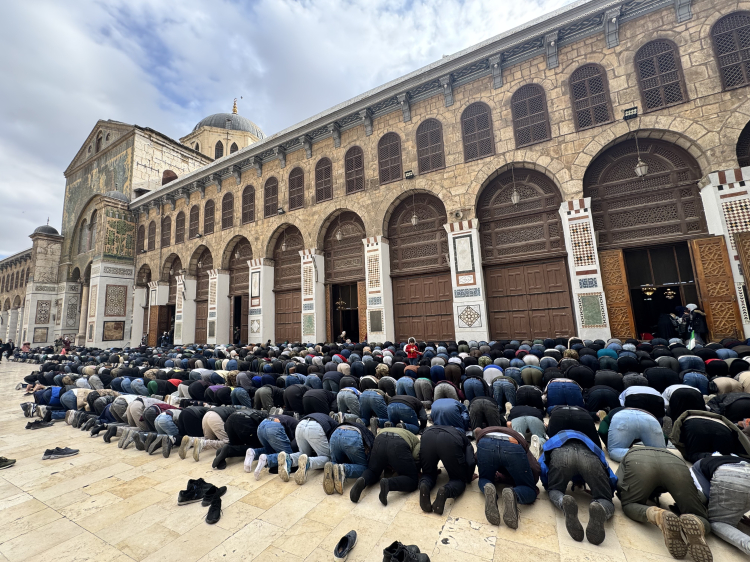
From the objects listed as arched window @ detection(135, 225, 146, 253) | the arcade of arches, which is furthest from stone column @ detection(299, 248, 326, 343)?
arched window @ detection(135, 225, 146, 253)

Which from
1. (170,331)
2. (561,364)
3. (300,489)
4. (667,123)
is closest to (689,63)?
(667,123)

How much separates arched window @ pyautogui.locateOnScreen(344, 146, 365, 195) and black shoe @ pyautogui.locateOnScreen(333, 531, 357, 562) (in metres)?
12.1

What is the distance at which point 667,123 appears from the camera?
8.74 m

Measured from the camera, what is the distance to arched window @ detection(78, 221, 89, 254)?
23.8 meters

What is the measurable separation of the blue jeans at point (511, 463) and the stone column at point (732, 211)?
837 centimetres

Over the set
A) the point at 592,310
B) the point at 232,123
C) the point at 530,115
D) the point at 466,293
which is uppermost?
the point at 232,123

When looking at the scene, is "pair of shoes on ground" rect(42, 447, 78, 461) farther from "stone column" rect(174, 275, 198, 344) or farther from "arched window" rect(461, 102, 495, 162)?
"stone column" rect(174, 275, 198, 344)

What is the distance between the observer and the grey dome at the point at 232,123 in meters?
29.8

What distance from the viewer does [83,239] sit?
24.3 meters

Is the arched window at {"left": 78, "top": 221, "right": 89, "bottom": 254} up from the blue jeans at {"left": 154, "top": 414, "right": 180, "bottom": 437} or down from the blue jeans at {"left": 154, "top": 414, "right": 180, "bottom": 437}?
up

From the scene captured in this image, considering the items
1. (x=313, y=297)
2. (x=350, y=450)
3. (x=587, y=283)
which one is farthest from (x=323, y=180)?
(x=350, y=450)

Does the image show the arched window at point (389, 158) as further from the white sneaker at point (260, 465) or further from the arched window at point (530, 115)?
the white sneaker at point (260, 465)

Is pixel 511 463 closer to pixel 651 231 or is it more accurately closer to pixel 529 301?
pixel 529 301

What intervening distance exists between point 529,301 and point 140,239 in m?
22.8
